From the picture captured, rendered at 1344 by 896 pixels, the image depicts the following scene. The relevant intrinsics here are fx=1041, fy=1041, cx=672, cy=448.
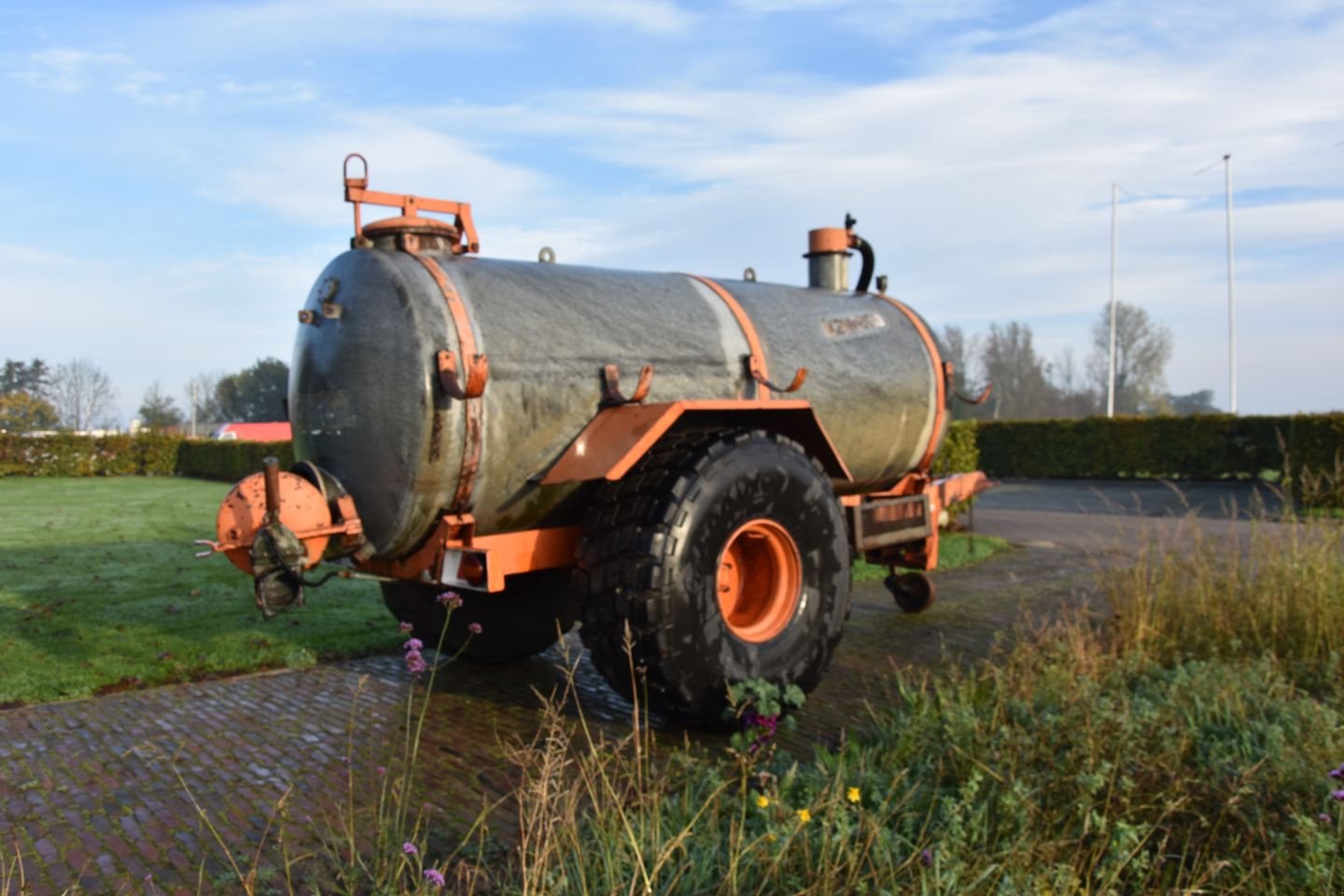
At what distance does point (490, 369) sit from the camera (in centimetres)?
436

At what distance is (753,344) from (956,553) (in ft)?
20.8

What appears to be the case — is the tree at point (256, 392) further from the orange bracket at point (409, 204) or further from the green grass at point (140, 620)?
the orange bracket at point (409, 204)

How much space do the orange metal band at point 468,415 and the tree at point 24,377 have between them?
62227mm

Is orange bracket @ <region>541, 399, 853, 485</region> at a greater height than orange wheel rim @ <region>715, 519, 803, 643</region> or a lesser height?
greater

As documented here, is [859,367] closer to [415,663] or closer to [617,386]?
[617,386]

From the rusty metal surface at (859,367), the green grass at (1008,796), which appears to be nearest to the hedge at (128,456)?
the rusty metal surface at (859,367)

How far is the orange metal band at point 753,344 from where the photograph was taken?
527 centimetres

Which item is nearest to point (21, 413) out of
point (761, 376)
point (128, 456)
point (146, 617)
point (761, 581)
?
point (128, 456)

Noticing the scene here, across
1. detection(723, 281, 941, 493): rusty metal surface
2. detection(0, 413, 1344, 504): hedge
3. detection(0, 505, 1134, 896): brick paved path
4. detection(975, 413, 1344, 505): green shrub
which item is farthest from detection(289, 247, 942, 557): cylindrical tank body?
detection(975, 413, 1344, 505): green shrub

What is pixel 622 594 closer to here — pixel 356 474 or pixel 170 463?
pixel 356 474

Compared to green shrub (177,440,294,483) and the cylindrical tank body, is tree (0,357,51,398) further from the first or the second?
the cylindrical tank body

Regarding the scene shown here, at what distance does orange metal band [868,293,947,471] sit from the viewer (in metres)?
6.37

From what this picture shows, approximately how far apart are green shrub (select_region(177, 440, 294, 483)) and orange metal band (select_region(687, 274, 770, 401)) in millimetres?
20520

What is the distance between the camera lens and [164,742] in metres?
4.46
